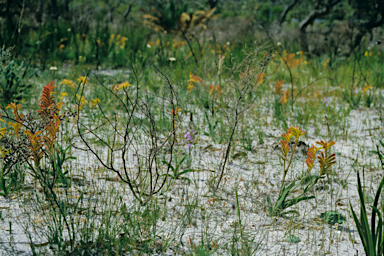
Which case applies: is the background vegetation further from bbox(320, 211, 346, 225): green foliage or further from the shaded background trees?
the shaded background trees

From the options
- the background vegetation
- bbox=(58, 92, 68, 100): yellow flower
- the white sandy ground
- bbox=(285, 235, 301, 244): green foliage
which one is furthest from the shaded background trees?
bbox=(285, 235, 301, 244): green foliage

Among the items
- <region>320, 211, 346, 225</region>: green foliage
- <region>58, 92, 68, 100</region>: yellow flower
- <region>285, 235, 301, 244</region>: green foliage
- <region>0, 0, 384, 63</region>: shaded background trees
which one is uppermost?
<region>0, 0, 384, 63</region>: shaded background trees

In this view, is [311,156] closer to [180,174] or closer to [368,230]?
[368,230]

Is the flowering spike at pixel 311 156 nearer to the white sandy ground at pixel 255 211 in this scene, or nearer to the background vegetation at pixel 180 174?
the background vegetation at pixel 180 174

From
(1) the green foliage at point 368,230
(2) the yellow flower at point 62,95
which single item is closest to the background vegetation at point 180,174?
(1) the green foliage at point 368,230

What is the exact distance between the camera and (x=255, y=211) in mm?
1923

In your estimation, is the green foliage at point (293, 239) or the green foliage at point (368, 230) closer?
the green foliage at point (368, 230)

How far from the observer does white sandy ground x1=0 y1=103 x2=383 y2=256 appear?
62.6 inches

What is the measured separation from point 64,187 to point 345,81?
14.5ft

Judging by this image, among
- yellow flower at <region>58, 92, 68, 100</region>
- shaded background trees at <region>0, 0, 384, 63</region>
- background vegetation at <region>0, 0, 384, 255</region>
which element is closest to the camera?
background vegetation at <region>0, 0, 384, 255</region>

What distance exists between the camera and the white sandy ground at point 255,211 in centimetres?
159

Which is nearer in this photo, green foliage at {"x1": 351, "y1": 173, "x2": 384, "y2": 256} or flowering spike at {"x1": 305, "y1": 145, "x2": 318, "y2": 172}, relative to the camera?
green foliage at {"x1": 351, "y1": 173, "x2": 384, "y2": 256}

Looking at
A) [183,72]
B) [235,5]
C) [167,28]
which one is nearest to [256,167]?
[183,72]

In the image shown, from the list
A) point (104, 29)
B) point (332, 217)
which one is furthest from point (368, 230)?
point (104, 29)
